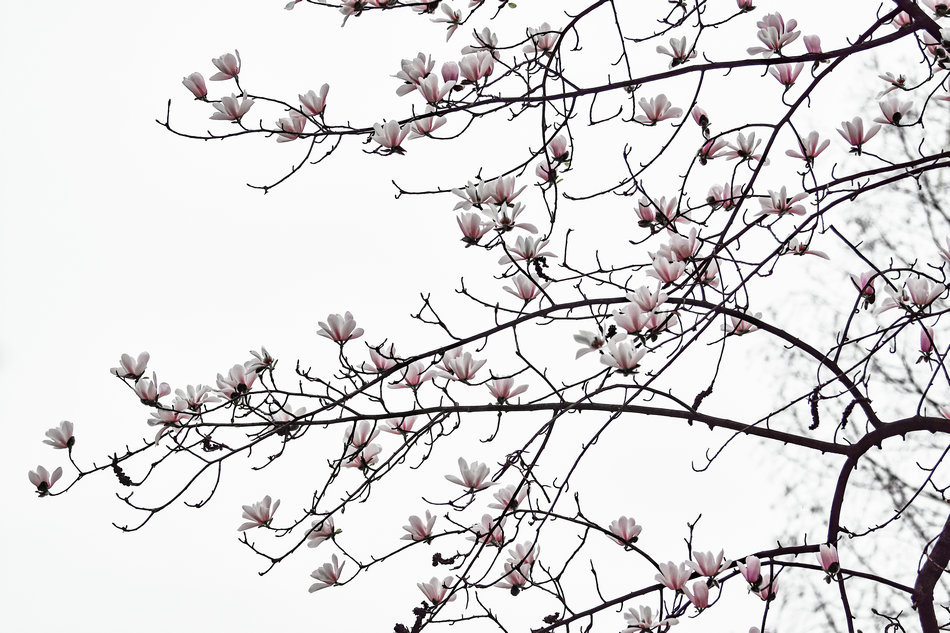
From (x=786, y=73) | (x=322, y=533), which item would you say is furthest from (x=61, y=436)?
(x=786, y=73)

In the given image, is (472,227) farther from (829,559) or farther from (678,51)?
(829,559)

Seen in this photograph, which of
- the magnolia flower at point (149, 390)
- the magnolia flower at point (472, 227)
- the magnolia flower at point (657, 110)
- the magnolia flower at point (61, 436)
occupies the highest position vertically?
the magnolia flower at point (657, 110)

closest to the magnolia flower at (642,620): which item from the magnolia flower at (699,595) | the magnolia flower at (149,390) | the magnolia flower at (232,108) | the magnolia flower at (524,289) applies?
the magnolia flower at (699,595)

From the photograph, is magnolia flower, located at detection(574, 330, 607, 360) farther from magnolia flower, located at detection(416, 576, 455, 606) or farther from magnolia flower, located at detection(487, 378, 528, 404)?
magnolia flower, located at detection(416, 576, 455, 606)

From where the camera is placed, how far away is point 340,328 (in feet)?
3.38

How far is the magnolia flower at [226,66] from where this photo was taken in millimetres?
1115

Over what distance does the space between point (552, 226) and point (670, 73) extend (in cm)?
26

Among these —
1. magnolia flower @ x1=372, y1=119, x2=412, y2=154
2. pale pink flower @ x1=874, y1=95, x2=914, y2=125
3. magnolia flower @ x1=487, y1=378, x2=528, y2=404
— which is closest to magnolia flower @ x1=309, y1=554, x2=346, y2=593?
magnolia flower @ x1=487, y1=378, x2=528, y2=404

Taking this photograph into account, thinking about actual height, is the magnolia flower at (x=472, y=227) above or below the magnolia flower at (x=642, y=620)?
above

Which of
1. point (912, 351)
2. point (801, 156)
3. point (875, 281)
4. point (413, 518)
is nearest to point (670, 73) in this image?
point (801, 156)

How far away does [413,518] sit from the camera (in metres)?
1.13

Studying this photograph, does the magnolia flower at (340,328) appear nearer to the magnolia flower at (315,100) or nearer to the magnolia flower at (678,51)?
the magnolia flower at (315,100)

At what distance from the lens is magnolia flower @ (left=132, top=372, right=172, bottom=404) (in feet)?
3.67

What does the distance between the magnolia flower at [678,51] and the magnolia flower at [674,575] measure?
2.27ft
